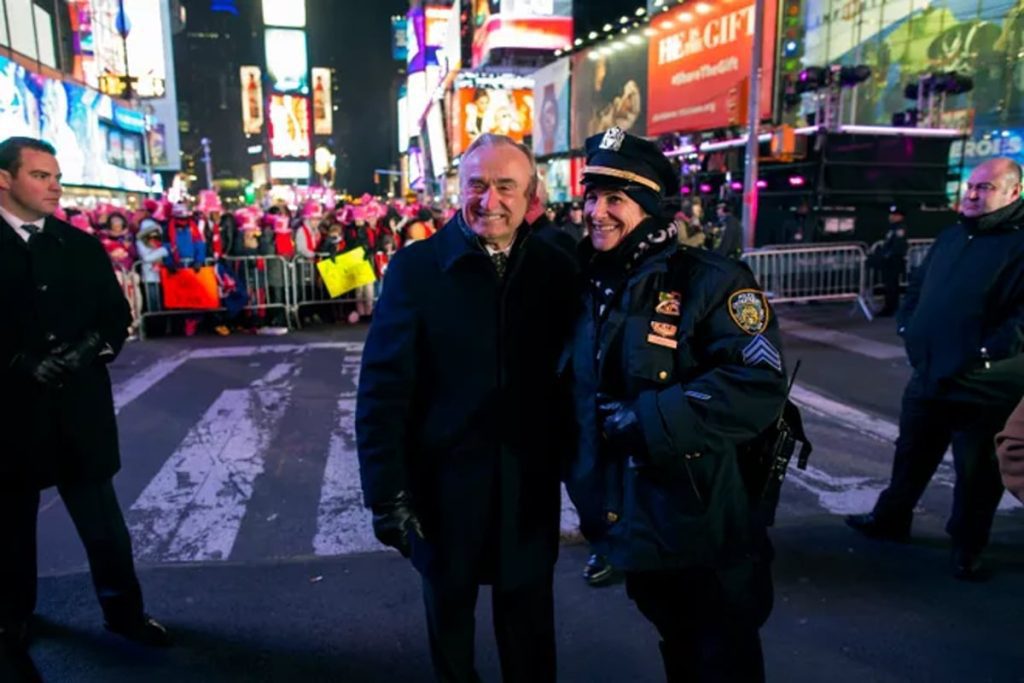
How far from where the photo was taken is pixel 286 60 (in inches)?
3967

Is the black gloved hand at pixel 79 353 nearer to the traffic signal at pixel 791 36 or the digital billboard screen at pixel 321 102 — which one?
the traffic signal at pixel 791 36

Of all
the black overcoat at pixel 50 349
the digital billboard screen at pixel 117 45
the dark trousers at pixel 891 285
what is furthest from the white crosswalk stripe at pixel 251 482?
the digital billboard screen at pixel 117 45

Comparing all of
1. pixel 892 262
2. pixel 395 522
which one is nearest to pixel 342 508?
pixel 395 522

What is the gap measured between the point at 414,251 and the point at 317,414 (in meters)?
5.35

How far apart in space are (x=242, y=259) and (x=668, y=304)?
1135 centimetres

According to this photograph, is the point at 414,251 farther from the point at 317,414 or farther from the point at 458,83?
the point at 458,83

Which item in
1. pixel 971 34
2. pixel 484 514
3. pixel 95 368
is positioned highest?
pixel 971 34

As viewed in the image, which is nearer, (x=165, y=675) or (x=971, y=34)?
(x=165, y=675)

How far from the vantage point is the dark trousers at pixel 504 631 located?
105 inches

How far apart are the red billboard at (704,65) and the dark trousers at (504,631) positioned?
59.5 feet

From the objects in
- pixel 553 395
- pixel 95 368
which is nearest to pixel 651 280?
pixel 553 395

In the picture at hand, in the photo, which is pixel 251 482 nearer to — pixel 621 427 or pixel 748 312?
pixel 621 427

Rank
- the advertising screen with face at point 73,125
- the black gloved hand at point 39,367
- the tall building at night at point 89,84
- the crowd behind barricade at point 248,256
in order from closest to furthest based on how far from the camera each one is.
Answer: the black gloved hand at point 39,367
the crowd behind barricade at point 248,256
the advertising screen with face at point 73,125
the tall building at night at point 89,84

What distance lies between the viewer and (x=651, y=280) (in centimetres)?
231
